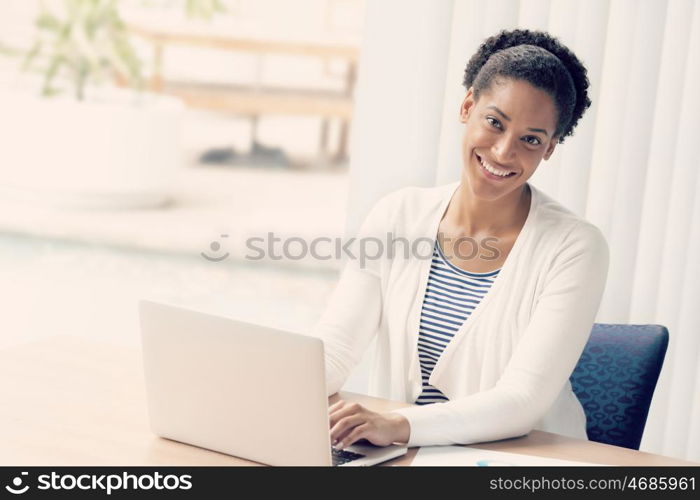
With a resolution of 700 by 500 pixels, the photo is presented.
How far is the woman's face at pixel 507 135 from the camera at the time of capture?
1779 mm

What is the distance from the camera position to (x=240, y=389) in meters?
1.36

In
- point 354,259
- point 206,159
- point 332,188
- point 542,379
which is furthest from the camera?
point 206,159

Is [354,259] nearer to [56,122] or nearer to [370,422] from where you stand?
[370,422]

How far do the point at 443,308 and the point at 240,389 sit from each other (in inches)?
25.2

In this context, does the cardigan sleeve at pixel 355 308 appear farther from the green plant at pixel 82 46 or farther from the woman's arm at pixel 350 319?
the green plant at pixel 82 46

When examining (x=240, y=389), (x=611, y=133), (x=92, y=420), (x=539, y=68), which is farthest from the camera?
(x=611, y=133)

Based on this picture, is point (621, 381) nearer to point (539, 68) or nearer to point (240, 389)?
point (539, 68)

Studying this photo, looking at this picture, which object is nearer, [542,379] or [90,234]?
[542,379]

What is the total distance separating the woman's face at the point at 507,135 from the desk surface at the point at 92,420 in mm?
479

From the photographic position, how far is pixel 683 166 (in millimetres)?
2445

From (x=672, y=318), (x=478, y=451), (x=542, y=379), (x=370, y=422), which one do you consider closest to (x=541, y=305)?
(x=542, y=379)

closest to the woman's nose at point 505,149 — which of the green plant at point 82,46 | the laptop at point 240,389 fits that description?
the laptop at point 240,389

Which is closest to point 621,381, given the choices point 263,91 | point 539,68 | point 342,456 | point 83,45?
point 539,68

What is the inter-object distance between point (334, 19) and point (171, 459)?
22.2 feet
